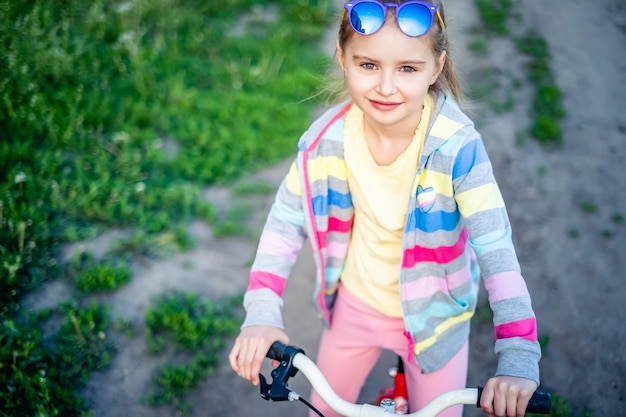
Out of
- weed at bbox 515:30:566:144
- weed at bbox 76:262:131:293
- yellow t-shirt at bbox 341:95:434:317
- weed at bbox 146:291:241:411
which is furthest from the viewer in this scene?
weed at bbox 515:30:566:144

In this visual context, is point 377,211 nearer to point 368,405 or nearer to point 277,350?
point 277,350

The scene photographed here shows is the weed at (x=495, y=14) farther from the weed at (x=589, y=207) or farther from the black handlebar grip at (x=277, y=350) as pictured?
the black handlebar grip at (x=277, y=350)

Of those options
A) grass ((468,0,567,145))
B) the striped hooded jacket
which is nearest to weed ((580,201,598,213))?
grass ((468,0,567,145))

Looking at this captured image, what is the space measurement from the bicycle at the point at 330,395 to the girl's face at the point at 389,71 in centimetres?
91

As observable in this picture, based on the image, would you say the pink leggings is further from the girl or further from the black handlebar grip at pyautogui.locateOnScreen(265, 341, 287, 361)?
the black handlebar grip at pyautogui.locateOnScreen(265, 341, 287, 361)

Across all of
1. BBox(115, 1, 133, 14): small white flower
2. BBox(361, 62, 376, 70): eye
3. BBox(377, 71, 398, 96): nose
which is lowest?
BBox(115, 1, 133, 14): small white flower

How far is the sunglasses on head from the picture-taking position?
2137 millimetres

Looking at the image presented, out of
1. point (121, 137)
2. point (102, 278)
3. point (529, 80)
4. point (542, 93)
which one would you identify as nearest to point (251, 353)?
point (102, 278)

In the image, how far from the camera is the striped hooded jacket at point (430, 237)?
222 centimetres

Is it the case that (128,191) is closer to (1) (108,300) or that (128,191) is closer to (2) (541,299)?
(1) (108,300)

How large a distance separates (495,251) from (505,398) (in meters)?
0.54

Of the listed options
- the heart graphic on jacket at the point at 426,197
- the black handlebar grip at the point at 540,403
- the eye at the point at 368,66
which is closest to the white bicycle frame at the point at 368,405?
the black handlebar grip at the point at 540,403

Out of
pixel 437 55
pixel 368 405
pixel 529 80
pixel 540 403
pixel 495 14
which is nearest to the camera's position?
pixel 540 403

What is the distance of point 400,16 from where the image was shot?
2.14 metres
